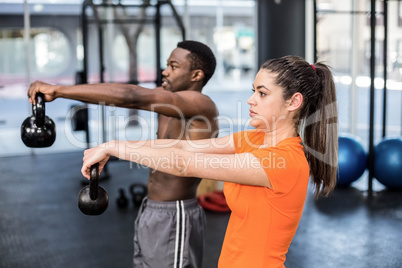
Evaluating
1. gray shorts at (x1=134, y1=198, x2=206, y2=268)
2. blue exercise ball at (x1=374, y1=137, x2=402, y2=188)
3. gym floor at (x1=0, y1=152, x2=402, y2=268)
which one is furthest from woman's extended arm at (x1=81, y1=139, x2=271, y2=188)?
blue exercise ball at (x1=374, y1=137, x2=402, y2=188)

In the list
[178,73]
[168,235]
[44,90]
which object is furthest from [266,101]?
[168,235]

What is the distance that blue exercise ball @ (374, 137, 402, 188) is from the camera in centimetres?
446

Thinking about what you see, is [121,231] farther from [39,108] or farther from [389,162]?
[389,162]

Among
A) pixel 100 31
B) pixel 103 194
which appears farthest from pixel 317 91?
pixel 100 31

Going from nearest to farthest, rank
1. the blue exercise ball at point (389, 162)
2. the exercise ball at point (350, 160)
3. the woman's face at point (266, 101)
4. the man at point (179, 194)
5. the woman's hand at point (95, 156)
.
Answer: the woman's hand at point (95, 156), the woman's face at point (266, 101), the man at point (179, 194), the blue exercise ball at point (389, 162), the exercise ball at point (350, 160)

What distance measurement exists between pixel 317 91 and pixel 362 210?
311 cm

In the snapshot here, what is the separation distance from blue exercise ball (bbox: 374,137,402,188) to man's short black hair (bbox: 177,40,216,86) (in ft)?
10.0

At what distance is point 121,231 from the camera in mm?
3611

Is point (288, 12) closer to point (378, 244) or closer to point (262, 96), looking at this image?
point (378, 244)

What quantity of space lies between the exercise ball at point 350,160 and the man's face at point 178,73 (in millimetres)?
2957

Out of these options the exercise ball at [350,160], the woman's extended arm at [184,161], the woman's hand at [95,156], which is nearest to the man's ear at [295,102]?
the woman's extended arm at [184,161]

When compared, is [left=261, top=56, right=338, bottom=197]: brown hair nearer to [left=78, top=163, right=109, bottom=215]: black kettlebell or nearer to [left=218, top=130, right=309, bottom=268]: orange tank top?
[left=218, top=130, right=309, bottom=268]: orange tank top

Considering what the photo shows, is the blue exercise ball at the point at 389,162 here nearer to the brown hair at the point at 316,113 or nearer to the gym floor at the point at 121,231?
the gym floor at the point at 121,231

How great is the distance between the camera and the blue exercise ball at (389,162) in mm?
4457
